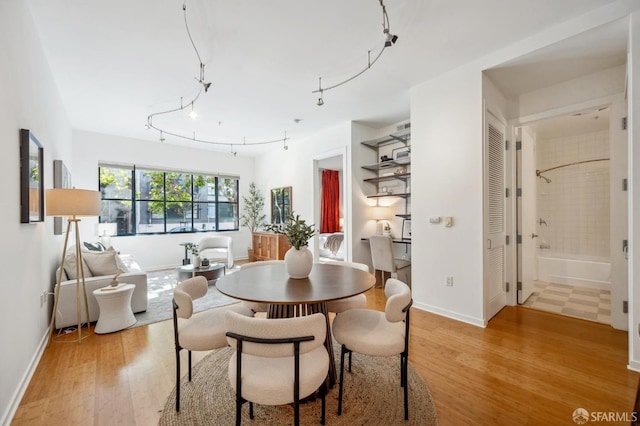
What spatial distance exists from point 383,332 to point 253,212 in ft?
19.9

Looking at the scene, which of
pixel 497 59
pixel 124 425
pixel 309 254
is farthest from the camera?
pixel 497 59

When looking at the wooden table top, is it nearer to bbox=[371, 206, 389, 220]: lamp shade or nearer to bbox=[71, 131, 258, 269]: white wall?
bbox=[371, 206, 389, 220]: lamp shade

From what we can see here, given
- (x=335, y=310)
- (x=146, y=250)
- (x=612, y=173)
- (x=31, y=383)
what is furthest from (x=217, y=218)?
(x=612, y=173)

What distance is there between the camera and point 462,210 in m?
3.12

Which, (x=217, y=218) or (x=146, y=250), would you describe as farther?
(x=217, y=218)

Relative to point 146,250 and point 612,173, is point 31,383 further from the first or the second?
point 612,173

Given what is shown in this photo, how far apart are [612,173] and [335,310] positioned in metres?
3.43

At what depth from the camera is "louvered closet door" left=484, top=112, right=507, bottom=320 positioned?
10.0ft

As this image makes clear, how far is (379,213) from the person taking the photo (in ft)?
16.6

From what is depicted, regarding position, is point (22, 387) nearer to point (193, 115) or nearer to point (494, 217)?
point (193, 115)

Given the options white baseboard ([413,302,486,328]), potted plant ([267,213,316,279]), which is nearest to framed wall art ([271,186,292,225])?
white baseboard ([413,302,486,328])

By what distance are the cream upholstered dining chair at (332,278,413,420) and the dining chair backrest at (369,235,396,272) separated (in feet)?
7.07

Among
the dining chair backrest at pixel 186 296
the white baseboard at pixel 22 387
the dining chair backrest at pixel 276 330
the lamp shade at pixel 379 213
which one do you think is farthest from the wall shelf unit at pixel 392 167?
the white baseboard at pixel 22 387

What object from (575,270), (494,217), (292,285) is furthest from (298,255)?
(575,270)
